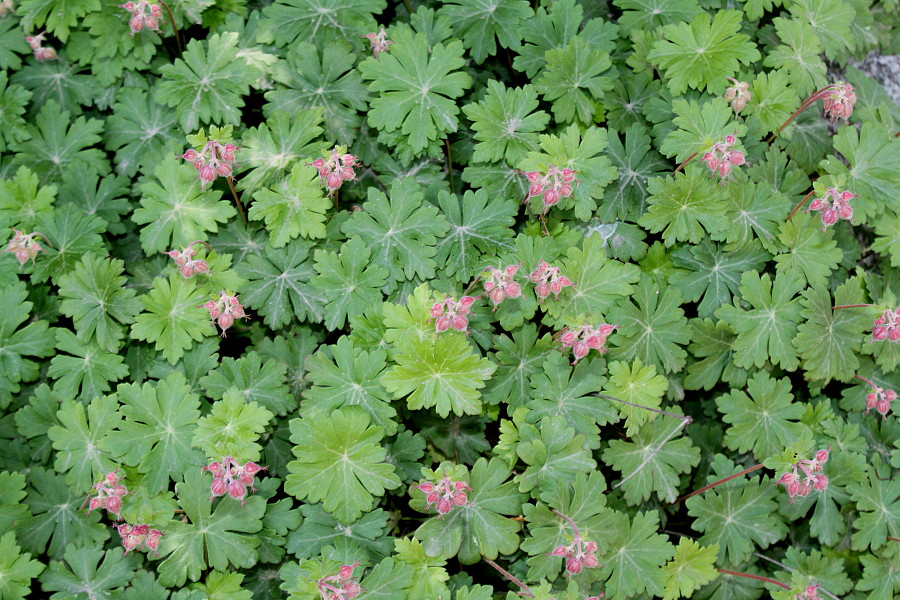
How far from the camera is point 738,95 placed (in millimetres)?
4020

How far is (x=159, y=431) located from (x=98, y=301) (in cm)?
82

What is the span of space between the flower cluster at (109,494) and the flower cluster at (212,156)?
5.12 ft

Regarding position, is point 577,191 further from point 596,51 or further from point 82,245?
point 82,245

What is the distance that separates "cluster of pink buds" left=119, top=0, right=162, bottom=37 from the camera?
→ 3992mm

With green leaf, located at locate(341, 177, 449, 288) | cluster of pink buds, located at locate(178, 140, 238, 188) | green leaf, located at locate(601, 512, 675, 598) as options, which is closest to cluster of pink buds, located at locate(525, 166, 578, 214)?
green leaf, located at locate(341, 177, 449, 288)

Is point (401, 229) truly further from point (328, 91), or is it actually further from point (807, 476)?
point (807, 476)

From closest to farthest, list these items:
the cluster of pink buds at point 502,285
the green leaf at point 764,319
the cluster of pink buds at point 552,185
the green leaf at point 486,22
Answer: the cluster of pink buds at point 502,285 → the cluster of pink buds at point 552,185 → the green leaf at point 764,319 → the green leaf at point 486,22

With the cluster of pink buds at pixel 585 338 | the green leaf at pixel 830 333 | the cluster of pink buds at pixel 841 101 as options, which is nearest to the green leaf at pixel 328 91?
the cluster of pink buds at pixel 585 338

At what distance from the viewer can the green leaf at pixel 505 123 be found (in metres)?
3.97

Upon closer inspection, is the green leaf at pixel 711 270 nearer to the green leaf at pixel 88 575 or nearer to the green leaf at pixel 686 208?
the green leaf at pixel 686 208

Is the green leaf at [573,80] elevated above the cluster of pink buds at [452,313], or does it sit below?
above

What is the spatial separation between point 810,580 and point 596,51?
10.6 feet

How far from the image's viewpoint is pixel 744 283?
3.89 meters

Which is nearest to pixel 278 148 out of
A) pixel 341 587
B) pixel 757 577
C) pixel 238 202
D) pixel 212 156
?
pixel 238 202
